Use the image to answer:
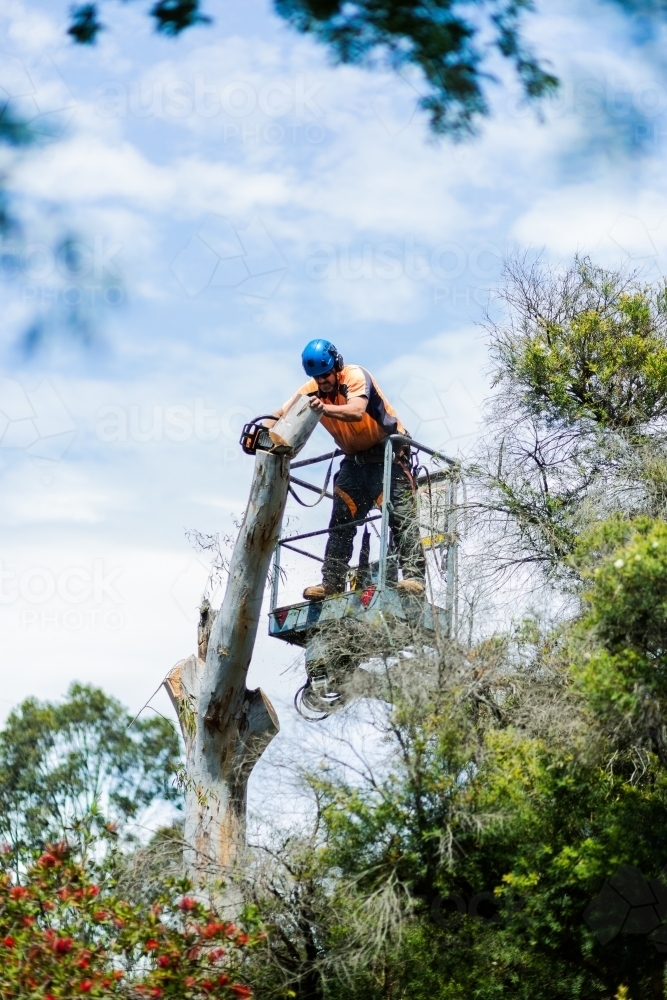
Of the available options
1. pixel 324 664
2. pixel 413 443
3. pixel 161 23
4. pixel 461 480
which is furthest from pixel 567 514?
pixel 161 23

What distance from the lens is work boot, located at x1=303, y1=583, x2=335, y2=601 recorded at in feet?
40.5

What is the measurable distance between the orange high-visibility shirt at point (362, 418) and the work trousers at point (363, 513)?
0.25 m

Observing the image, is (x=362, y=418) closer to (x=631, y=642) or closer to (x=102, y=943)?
(x=631, y=642)

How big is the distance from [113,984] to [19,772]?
64.0ft

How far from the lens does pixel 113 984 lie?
354 inches

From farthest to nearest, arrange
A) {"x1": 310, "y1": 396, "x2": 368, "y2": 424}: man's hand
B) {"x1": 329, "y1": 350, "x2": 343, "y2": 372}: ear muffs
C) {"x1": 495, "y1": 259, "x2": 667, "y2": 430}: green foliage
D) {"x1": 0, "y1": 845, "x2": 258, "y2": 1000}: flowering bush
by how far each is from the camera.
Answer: {"x1": 495, "y1": 259, "x2": 667, "y2": 430}: green foliage < {"x1": 329, "y1": 350, "x2": 343, "y2": 372}: ear muffs < {"x1": 310, "y1": 396, "x2": 368, "y2": 424}: man's hand < {"x1": 0, "y1": 845, "x2": 258, "y2": 1000}: flowering bush

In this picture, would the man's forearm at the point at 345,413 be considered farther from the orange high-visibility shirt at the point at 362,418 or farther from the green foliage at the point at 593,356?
the green foliage at the point at 593,356

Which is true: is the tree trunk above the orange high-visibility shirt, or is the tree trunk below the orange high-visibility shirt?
below

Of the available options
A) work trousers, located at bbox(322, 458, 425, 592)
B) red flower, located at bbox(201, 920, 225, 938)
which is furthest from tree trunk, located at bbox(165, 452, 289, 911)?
work trousers, located at bbox(322, 458, 425, 592)

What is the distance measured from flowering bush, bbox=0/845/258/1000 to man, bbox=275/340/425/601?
351 cm

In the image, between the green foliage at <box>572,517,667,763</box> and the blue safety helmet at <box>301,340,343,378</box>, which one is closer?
the green foliage at <box>572,517,667,763</box>

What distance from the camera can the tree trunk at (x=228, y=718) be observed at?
33.4 ft

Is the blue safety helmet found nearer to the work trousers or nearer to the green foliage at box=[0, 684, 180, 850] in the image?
the work trousers

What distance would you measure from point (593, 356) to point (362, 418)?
586 cm
